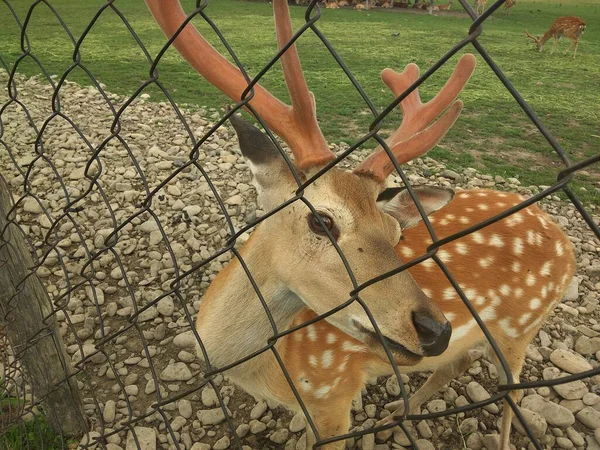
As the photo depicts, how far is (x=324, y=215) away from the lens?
1.36 meters

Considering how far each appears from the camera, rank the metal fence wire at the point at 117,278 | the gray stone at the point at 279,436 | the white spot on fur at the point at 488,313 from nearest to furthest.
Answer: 1. the metal fence wire at the point at 117,278
2. the white spot on fur at the point at 488,313
3. the gray stone at the point at 279,436

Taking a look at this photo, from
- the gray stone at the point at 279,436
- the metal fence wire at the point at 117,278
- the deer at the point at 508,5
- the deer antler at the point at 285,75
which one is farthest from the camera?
the deer at the point at 508,5

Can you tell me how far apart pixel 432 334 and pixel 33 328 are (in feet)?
4.77

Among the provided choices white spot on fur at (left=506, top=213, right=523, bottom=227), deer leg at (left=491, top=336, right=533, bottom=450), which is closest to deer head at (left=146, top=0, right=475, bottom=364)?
white spot on fur at (left=506, top=213, right=523, bottom=227)

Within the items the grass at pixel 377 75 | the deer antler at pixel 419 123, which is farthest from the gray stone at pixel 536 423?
the grass at pixel 377 75

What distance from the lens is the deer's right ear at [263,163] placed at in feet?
4.66

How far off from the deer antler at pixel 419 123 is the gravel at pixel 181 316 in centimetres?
73

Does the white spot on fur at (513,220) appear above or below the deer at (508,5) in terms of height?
below

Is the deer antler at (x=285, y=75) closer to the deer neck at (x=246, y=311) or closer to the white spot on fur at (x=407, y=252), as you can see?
the deer neck at (x=246, y=311)

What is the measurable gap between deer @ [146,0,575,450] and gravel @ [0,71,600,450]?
0.22m

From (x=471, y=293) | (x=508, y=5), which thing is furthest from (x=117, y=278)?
(x=508, y=5)

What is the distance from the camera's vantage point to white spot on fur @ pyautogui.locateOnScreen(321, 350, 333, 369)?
73.5 inches

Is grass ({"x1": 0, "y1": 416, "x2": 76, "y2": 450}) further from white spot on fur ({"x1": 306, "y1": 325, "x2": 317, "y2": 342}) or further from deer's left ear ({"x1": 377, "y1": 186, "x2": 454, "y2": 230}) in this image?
deer's left ear ({"x1": 377, "y1": 186, "x2": 454, "y2": 230})

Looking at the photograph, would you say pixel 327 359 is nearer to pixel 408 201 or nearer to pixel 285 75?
pixel 408 201
